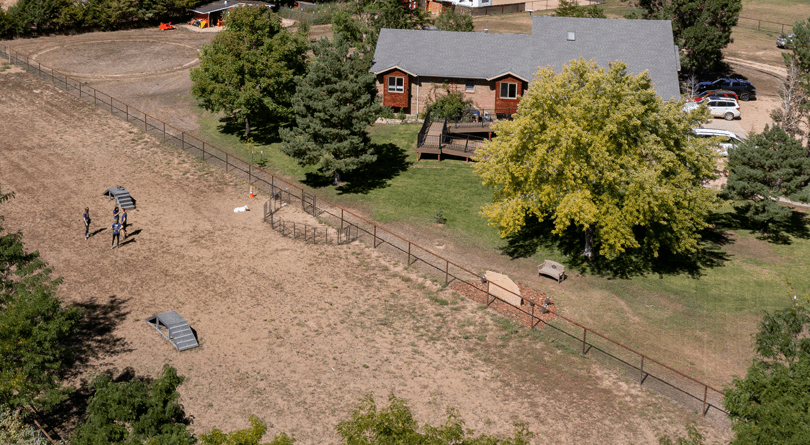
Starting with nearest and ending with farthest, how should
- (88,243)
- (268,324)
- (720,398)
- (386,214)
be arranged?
(720,398), (268,324), (88,243), (386,214)

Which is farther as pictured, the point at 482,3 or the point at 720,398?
the point at 482,3

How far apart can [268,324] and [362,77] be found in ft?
65.2

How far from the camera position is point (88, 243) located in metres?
40.8

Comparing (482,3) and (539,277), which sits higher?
(482,3)

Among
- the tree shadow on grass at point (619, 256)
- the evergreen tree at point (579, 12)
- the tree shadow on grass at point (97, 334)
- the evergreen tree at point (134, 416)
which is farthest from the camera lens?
the evergreen tree at point (579, 12)

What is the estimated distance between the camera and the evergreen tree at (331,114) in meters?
47.0

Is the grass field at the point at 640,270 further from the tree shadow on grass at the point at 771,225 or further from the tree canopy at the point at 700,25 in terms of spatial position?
the tree canopy at the point at 700,25

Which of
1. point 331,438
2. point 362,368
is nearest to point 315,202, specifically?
point 362,368

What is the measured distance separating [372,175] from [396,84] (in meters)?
11.1

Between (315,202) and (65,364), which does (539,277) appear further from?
(65,364)

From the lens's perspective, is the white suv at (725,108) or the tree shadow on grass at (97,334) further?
the white suv at (725,108)

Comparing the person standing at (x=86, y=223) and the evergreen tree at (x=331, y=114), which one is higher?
the evergreen tree at (x=331, y=114)

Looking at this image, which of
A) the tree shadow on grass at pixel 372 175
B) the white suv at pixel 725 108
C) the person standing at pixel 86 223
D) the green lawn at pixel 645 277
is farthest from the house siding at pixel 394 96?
the person standing at pixel 86 223

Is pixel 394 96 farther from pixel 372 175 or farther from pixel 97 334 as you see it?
pixel 97 334
